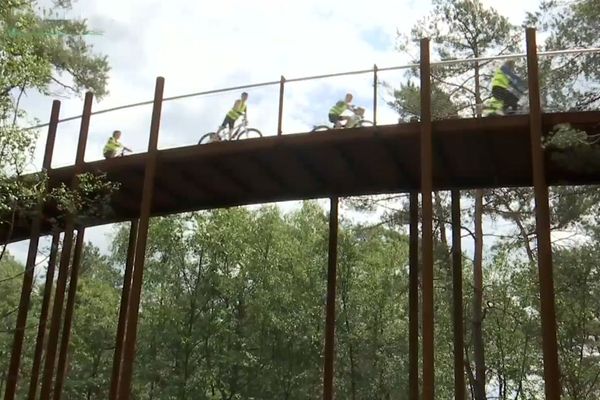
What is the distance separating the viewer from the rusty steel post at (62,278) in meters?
11.4

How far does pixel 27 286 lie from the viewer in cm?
1199

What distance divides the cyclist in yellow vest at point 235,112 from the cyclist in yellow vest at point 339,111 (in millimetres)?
1702

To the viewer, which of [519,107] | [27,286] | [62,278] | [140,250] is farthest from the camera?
[27,286]

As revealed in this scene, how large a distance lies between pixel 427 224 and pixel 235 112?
4.54 metres

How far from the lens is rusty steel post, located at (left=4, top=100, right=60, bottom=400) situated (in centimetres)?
1148

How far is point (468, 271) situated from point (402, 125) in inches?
687

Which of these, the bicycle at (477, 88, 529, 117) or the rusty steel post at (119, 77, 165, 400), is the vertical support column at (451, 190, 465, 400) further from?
the rusty steel post at (119, 77, 165, 400)

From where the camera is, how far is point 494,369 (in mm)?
23344

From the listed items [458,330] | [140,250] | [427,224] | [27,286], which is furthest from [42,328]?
[427,224]

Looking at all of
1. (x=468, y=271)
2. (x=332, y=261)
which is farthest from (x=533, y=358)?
(x=332, y=261)

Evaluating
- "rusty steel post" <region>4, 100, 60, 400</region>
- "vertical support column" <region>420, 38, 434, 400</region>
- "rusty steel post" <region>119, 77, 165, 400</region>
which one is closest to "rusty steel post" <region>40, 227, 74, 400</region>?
"rusty steel post" <region>4, 100, 60, 400</region>

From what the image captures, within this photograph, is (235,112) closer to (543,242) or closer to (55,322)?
(55,322)

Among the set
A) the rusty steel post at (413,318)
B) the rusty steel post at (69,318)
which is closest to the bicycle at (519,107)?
the rusty steel post at (413,318)

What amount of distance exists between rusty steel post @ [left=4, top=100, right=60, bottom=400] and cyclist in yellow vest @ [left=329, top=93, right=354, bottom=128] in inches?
201
